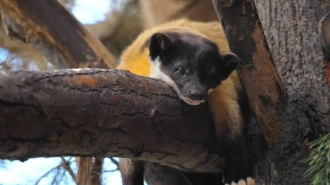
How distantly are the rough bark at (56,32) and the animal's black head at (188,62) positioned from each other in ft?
2.52

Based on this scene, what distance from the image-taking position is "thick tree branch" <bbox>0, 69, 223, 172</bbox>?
5.00 ft

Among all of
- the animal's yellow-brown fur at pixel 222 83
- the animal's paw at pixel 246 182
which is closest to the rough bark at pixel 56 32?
the animal's yellow-brown fur at pixel 222 83

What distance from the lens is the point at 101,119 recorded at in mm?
1753

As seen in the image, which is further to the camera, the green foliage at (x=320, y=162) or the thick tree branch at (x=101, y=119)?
the green foliage at (x=320, y=162)

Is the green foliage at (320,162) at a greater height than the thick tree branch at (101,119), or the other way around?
the thick tree branch at (101,119)

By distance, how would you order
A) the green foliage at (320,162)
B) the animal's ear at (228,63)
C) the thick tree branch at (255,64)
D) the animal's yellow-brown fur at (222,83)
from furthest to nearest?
the animal's yellow-brown fur at (222,83) < the animal's ear at (228,63) < the thick tree branch at (255,64) < the green foliage at (320,162)

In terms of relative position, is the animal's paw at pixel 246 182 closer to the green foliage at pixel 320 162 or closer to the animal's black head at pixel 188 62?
the green foliage at pixel 320 162

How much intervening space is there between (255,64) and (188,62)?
301 mm

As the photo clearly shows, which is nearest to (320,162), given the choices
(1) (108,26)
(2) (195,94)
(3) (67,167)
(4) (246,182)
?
(4) (246,182)

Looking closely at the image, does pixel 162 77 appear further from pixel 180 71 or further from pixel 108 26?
pixel 108 26

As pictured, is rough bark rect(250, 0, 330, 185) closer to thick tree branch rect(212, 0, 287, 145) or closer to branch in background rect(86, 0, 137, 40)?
thick tree branch rect(212, 0, 287, 145)

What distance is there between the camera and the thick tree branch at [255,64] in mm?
2070

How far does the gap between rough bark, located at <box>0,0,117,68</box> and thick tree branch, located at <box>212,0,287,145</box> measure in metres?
1.16

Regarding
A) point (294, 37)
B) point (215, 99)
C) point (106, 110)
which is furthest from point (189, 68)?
point (106, 110)
